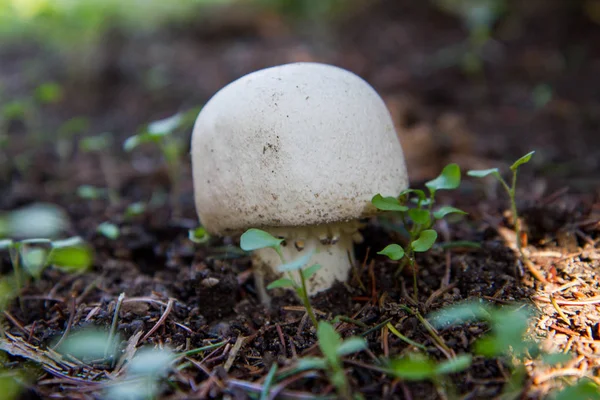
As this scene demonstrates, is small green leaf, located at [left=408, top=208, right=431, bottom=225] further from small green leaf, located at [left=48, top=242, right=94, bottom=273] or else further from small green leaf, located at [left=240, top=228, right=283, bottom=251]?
small green leaf, located at [left=48, top=242, right=94, bottom=273]

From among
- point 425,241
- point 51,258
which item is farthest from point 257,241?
point 51,258

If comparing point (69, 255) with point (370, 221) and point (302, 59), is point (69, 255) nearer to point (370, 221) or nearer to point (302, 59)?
point (370, 221)

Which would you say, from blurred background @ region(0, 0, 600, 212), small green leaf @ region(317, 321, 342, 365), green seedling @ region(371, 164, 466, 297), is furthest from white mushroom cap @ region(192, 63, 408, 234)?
blurred background @ region(0, 0, 600, 212)

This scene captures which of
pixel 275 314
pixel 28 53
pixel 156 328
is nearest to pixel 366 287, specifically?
pixel 275 314

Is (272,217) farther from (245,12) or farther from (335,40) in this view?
(245,12)

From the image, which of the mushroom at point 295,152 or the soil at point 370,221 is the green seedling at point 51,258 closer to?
the soil at point 370,221
